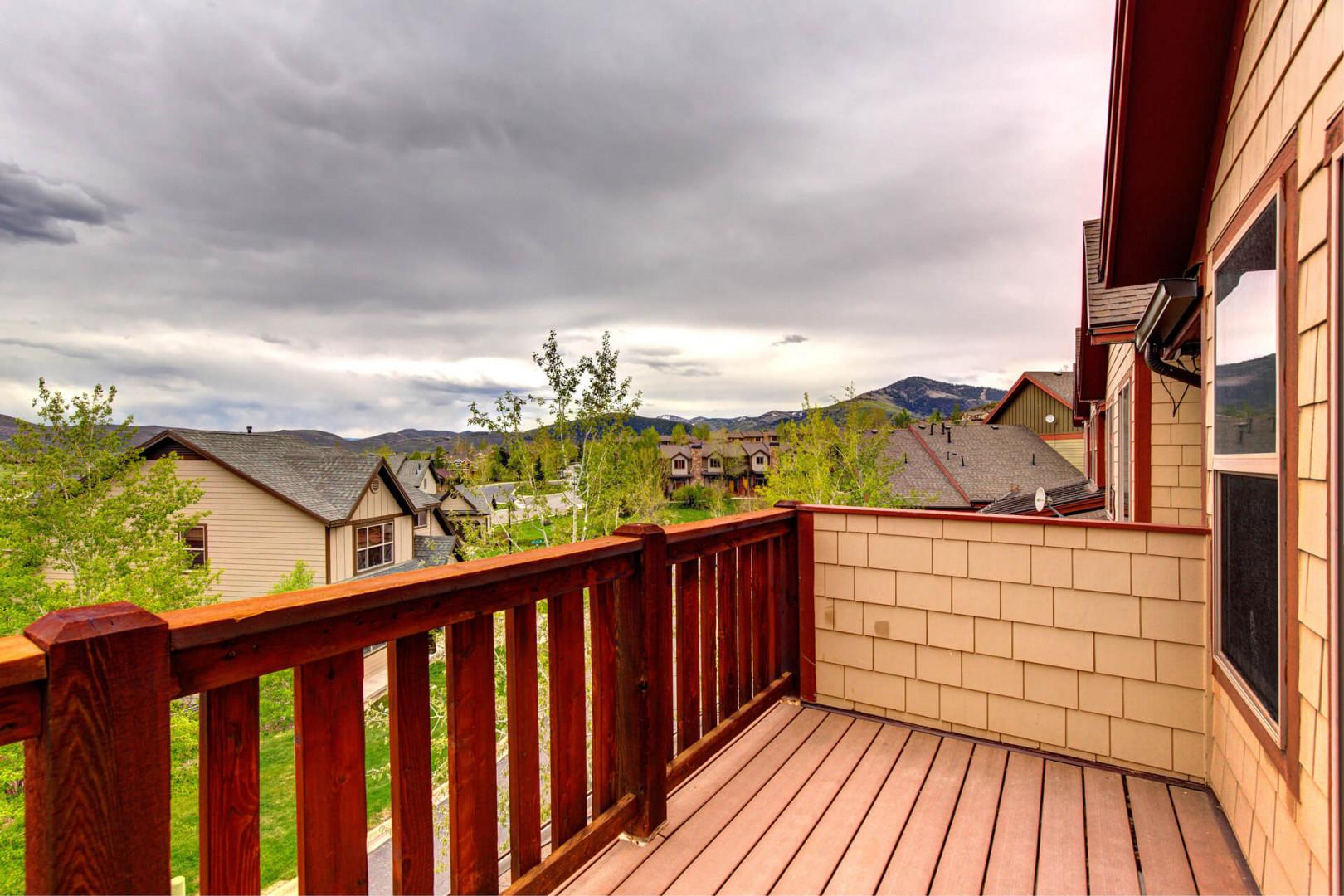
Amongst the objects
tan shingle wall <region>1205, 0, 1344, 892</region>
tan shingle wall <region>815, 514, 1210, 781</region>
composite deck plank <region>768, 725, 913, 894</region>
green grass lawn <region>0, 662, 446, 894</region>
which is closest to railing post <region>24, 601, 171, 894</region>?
composite deck plank <region>768, 725, 913, 894</region>

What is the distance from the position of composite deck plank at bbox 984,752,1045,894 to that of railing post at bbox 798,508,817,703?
38.9 inches

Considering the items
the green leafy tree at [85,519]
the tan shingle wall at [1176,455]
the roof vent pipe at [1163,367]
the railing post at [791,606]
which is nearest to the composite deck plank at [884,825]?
the railing post at [791,606]

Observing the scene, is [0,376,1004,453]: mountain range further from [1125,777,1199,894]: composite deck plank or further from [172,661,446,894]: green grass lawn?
[1125,777,1199,894]: composite deck plank

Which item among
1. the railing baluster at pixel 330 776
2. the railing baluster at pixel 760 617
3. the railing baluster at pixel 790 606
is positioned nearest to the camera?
the railing baluster at pixel 330 776

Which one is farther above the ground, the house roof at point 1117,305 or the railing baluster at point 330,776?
the house roof at point 1117,305

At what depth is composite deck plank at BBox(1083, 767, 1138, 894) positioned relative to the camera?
196cm

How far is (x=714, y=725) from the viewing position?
8.99 ft

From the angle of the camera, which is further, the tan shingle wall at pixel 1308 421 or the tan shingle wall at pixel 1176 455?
the tan shingle wall at pixel 1176 455

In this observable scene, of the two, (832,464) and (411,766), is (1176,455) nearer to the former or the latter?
(411,766)

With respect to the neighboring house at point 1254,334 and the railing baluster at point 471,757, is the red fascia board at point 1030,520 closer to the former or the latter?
the neighboring house at point 1254,334

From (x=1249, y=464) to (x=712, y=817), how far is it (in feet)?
Answer: 7.26

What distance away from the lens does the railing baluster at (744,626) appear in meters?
2.90

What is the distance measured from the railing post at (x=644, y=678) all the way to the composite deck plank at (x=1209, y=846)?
5.83 feet

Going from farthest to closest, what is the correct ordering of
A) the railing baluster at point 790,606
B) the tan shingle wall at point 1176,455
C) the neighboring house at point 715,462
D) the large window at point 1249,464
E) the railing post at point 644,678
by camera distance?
the neighboring house at point 715,462
the tan shingle wall at point 1176,455
the railing baluster at point 790,606
the railing post at point 644,678
the large window at point 1249,464
